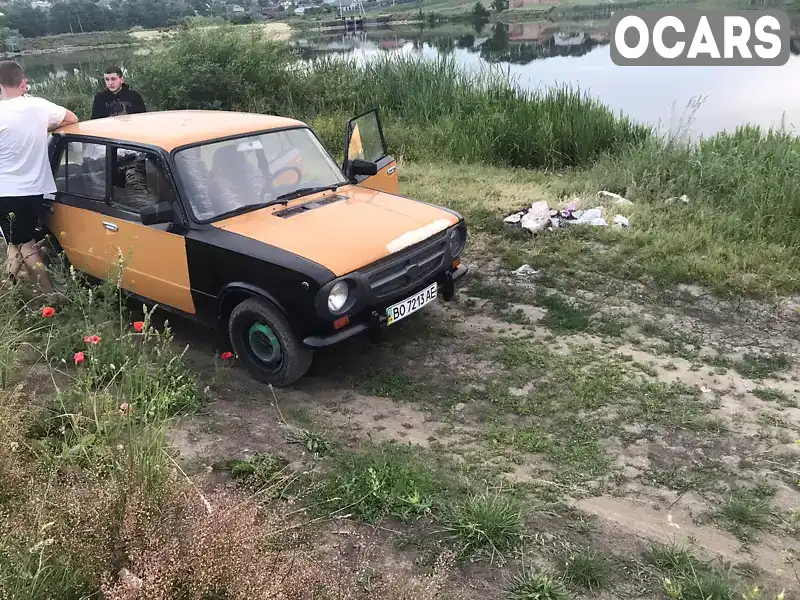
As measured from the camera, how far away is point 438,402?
4363 millimetres

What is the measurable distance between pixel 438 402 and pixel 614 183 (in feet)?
19.6

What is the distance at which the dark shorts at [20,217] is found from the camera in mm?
5352

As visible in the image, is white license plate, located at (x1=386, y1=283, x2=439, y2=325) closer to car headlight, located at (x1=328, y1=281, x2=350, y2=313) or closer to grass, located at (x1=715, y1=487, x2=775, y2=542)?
car headlight, located at (x1=328, y1=281, x2=350, y2=313)

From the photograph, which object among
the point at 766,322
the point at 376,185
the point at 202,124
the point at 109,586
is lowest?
the point at 766,322

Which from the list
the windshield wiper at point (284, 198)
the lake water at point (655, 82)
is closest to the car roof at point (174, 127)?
the windshield wiper at point (284, 198)

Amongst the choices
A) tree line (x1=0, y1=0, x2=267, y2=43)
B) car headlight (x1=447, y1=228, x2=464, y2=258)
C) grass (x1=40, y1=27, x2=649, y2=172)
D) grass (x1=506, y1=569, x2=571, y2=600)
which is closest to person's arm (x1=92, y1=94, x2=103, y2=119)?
car headlight (x1=447, y1=228, x2=464, y2=258)

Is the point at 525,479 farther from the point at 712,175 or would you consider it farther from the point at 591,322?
the point at 712,175

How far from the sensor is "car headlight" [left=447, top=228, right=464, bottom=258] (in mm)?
4945

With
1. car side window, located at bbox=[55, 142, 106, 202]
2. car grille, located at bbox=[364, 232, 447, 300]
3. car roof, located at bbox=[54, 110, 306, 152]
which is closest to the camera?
car grille, located at bbox=[364, 232, 447, 300]

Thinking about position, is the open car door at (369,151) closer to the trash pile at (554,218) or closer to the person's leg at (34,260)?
the trash pile at (554,218)

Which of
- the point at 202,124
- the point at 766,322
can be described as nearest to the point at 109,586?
the point at 202,124

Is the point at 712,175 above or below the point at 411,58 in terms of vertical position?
below

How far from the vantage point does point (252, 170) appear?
197 inches

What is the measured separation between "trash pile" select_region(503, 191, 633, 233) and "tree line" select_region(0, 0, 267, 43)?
33.9 metres
